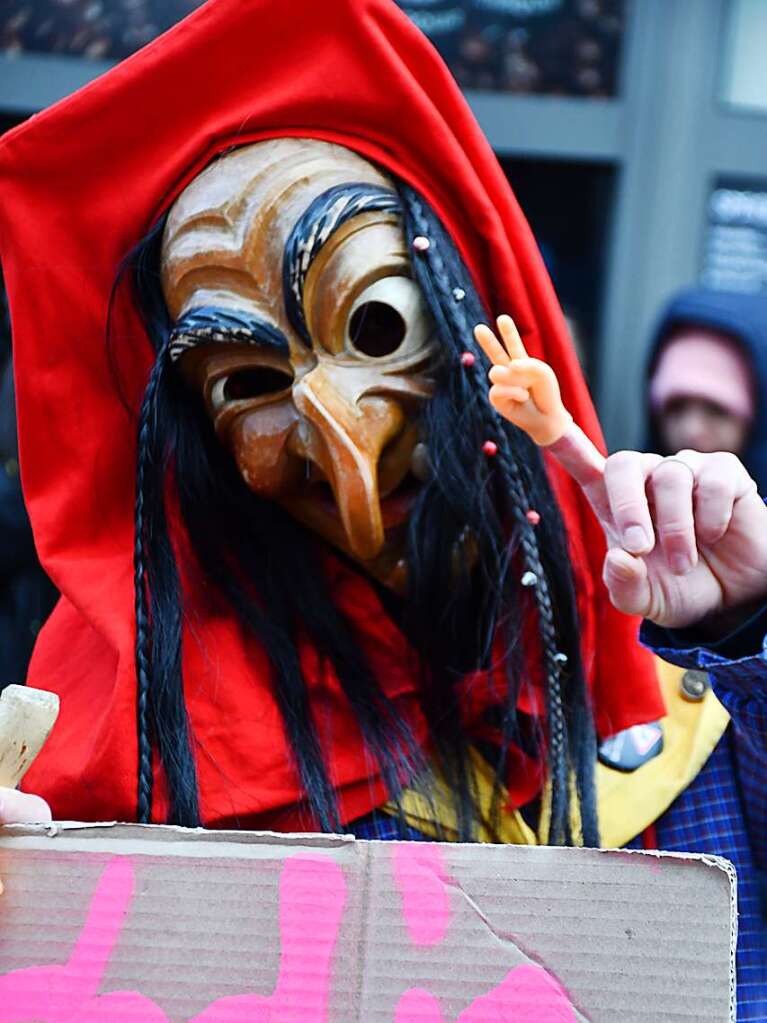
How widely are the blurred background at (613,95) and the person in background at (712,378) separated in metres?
0.49

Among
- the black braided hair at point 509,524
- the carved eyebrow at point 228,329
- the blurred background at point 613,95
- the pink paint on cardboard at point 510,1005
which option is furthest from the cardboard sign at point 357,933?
the blurred background at point 613,95

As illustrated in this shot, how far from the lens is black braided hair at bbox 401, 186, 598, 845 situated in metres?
1.05

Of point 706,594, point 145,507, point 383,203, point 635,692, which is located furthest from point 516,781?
point 383,203

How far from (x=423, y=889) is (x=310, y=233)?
1.83 ft

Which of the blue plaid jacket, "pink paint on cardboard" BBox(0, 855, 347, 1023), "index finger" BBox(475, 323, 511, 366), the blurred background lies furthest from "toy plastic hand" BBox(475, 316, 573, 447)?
the blurred background

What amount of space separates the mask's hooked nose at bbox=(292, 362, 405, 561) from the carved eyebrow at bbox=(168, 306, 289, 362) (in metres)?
0.05

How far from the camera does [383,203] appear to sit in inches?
41.4

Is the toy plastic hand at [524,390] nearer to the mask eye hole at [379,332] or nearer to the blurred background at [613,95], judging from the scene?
the mask eye hole at [379,332]

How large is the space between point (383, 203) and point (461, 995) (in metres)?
0.67

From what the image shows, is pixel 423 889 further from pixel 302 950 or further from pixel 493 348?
pixel 493 348

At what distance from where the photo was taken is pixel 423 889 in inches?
28.9

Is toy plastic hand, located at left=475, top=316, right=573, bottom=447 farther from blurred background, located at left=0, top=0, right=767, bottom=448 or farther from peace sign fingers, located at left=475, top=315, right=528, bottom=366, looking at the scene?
blurred background, located at left=0, top=0, right=767, bottom=448

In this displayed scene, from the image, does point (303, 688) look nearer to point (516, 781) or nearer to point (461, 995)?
point (516, 781)

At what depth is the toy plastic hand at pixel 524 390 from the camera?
0.80 metres
